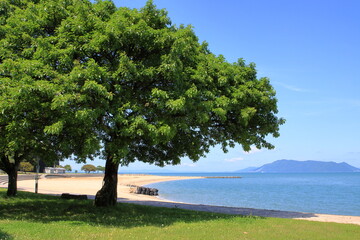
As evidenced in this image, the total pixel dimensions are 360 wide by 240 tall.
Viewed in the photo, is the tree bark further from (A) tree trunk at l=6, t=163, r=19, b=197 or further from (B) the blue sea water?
(B) the blue sea water

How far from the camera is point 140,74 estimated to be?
43.3ft

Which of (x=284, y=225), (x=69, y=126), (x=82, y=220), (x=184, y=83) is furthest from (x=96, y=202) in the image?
(x=284, y=225)

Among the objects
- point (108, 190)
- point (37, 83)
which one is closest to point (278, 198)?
point (108, 190)

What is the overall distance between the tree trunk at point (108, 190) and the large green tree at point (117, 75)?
1.45m

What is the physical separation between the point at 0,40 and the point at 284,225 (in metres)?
15.5

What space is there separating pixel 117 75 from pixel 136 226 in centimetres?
624

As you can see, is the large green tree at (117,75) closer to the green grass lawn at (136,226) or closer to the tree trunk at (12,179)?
the green grass lawn at (136,226)

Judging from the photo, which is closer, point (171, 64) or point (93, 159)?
point (171, 64)

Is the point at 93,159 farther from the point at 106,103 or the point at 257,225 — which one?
the point at 257,225

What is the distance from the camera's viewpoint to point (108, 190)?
1742 centimetres

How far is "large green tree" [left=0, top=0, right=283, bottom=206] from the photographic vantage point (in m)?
12.1

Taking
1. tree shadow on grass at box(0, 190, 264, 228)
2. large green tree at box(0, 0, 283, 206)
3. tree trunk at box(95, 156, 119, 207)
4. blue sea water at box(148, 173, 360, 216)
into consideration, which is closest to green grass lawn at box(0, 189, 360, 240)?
tree shadow on grass at box(0, 190, 264, 228)

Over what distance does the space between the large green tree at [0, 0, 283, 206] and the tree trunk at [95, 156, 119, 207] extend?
145 centimetres

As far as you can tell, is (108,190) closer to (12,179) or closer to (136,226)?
(136,226)
